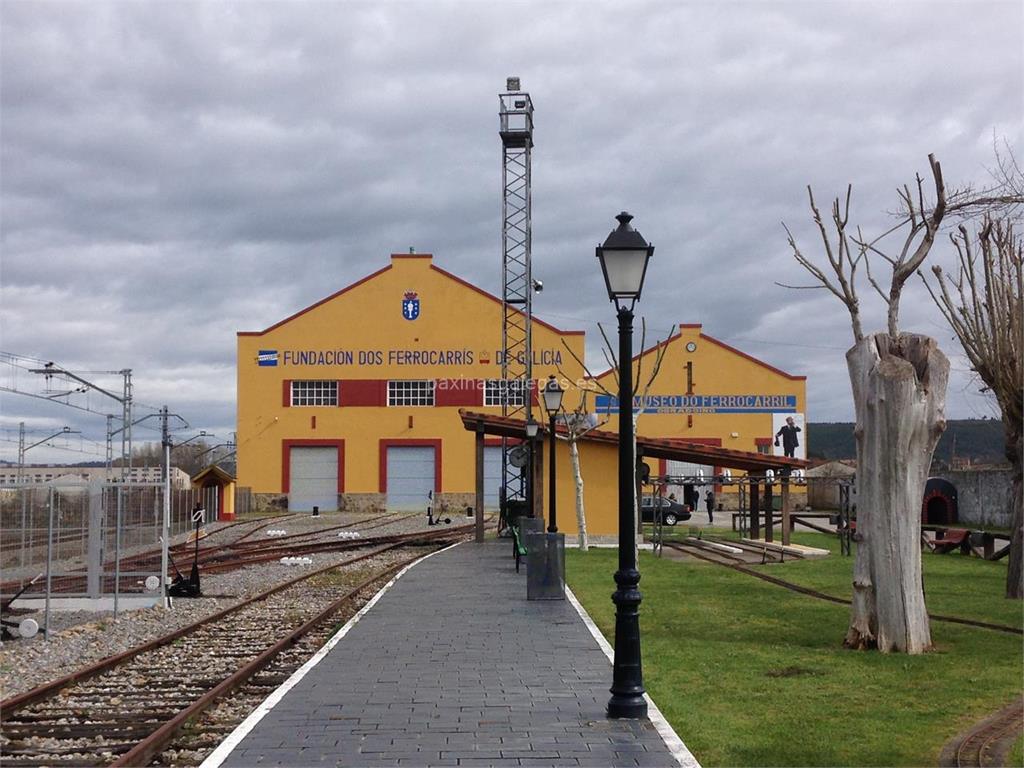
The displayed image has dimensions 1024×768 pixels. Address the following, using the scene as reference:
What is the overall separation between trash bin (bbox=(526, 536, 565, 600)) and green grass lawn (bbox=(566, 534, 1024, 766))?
0.62m

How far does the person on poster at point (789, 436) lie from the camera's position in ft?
191

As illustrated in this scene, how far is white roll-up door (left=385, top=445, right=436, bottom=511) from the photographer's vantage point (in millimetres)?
56969

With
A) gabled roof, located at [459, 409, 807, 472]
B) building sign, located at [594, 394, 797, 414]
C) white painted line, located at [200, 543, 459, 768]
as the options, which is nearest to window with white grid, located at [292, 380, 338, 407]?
building sign, located at [594, 394, 797, 414]

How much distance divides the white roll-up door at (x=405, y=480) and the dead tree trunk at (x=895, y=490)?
4566 cm

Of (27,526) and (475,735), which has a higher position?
(27,526)

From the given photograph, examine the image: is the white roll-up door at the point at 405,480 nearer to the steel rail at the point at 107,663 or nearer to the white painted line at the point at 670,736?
the steel rail at the point at 107,663

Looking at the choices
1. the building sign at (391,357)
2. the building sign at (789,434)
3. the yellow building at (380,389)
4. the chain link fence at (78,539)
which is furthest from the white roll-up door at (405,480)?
the chain link fence at (78,539)

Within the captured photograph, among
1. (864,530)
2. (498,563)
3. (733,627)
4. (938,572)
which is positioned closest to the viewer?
(864,530)

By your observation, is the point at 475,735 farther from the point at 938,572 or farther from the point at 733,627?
the point at 938,572

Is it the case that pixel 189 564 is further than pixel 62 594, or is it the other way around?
pixel 189 564

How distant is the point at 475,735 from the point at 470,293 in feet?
167

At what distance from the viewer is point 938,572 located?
21.7 metres

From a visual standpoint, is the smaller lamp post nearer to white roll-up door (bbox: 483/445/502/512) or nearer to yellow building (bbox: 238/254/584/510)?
white roll-up door (bbox: 483/445/502/512)

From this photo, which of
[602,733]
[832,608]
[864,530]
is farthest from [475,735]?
[832,608]
